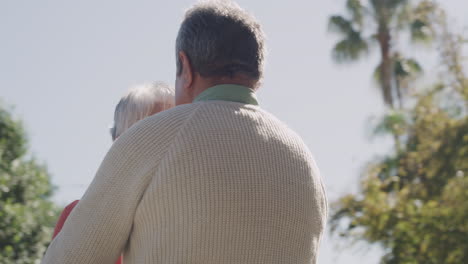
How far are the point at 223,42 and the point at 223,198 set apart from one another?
1.55ft

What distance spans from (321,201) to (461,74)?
30.2 feet

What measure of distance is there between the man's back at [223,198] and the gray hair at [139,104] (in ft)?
4.26

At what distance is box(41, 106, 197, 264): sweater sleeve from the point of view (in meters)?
1.86

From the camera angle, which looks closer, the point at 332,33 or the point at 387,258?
the point at 387,258

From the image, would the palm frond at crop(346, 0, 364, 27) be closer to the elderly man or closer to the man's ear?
the man's ear

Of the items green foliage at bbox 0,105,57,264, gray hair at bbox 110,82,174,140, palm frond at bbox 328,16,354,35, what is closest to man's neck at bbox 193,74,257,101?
gray hair at bbox 110,82,174,140

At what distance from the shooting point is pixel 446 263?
9367 mm

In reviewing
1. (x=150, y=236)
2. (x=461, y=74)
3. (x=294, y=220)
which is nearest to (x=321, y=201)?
(x=294, y=220)

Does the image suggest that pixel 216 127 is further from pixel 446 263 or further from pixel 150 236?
pixel 446 263

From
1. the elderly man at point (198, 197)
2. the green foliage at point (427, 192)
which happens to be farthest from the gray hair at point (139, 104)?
the green foliage at point (427, 192)

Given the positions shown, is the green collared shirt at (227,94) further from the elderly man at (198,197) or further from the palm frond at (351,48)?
the palm frond at (351,48)

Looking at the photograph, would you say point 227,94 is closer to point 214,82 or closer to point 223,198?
point 214,82

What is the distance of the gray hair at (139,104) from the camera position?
10.7 ft

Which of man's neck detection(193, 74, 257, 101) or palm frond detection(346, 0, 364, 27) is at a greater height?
palm frond detection(346, 0, 364, 27)
